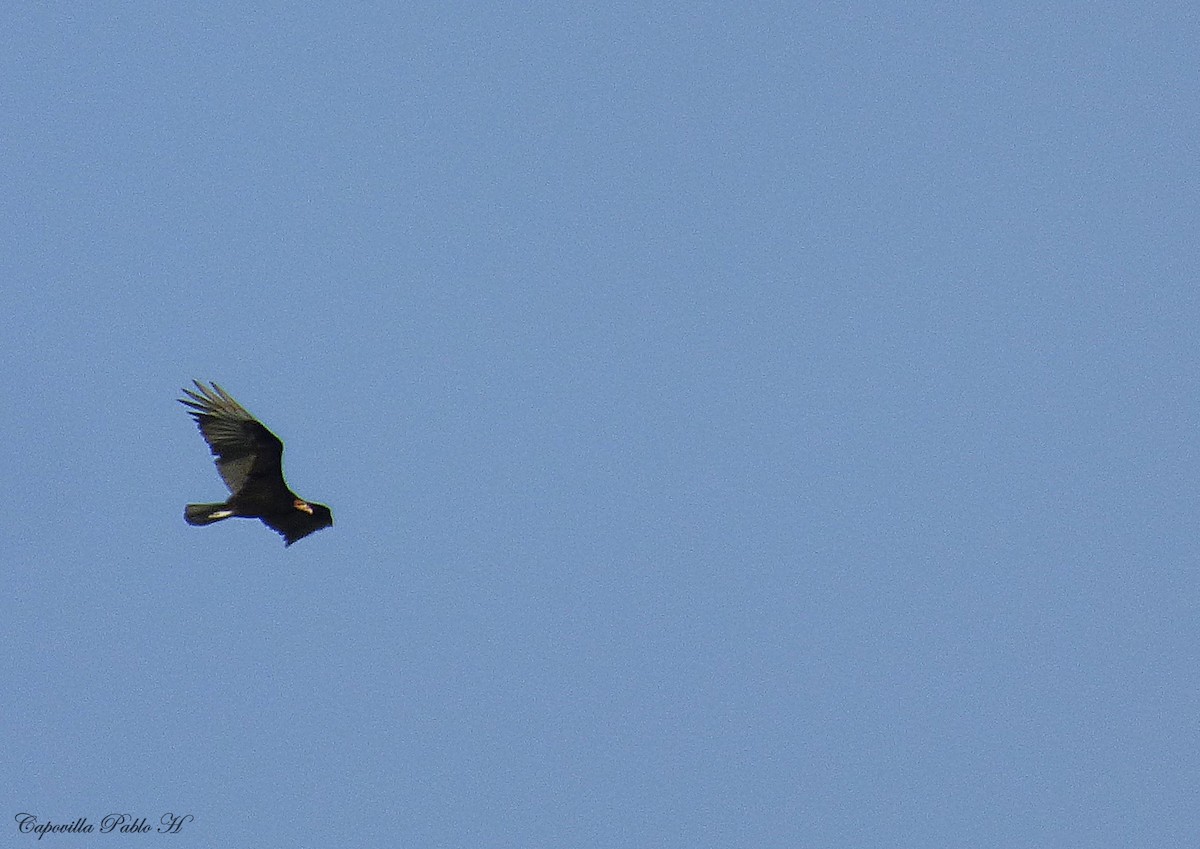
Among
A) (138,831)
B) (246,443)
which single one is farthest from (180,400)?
(138,831)

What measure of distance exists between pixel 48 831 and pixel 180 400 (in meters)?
8.87

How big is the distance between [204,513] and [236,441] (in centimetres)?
141

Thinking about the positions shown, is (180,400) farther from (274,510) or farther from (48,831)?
(48,831)

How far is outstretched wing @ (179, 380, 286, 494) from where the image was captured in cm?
3575

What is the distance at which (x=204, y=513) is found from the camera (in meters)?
36.7

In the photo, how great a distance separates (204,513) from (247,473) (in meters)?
0.98

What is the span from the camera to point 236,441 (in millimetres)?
36312

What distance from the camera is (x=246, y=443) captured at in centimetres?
3638

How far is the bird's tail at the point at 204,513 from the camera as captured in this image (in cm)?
3650

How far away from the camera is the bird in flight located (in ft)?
117

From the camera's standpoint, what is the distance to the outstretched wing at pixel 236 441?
35750mm

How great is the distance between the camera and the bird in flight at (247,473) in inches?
1410

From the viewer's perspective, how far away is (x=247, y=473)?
36.8 metres

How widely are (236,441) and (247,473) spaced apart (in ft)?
2.45
